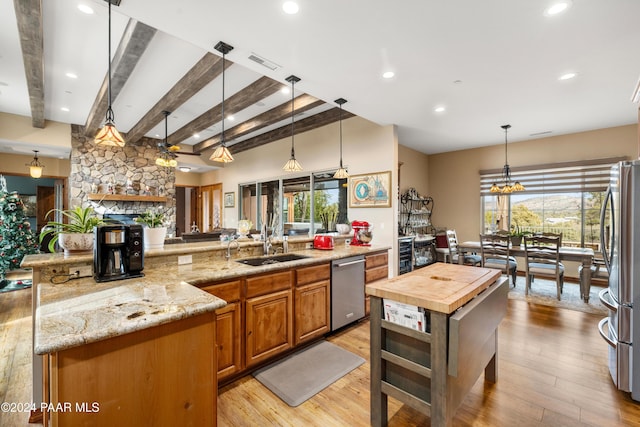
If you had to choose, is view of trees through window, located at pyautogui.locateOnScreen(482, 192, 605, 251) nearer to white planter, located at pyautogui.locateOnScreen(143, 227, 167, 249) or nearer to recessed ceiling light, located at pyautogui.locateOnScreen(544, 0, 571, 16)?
recessed ceiling light, located at pyautogui.locateOnScreen(544, 0, 571, 16)

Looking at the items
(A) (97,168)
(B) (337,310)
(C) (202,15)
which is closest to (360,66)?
(C) (202,15)

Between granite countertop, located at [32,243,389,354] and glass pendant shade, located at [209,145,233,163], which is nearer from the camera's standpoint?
granite countertop, located at [32,243,389,354]

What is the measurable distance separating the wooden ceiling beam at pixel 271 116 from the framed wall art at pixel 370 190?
1558 mm

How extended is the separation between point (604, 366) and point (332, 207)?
14.4 ft

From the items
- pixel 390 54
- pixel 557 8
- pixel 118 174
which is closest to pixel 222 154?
pixel 390 54

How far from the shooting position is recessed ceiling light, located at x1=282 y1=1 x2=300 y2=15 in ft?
6.77

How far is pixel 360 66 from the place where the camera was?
294 cm

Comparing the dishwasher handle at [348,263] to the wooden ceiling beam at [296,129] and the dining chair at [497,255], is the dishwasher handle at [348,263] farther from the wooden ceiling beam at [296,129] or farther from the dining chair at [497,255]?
the wooden ceiling beam at [296,129]

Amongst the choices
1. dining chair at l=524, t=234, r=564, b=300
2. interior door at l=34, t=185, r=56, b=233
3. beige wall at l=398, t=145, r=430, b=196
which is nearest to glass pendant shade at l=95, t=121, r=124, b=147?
beige wall at l=398, t=145, r=430, b=196

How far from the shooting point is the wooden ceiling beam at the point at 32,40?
7.89 ft

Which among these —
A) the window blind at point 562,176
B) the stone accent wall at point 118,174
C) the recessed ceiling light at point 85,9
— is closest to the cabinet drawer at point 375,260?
the recessed ceiling light at point 85,9

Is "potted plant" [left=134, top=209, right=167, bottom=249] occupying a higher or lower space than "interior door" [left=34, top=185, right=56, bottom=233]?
lower

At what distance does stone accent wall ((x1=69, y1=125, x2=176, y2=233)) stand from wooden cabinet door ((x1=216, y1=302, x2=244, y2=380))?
17.5 ft

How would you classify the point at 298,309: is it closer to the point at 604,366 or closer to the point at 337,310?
the point at 337,310
